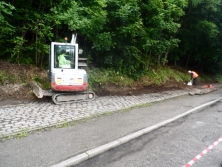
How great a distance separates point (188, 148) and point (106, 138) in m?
2.13

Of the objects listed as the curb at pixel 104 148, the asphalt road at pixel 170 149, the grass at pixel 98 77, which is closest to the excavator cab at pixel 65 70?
the grass at pixel 98 77

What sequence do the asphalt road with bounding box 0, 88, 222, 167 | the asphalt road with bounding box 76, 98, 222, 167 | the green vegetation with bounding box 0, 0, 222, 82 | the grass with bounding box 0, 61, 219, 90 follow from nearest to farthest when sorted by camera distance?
1. the asphalt road with bounding box 0, 88, 222, 167
2. the asphalt road with bounding box 76, 98, 222, 167
3. the grass with bounding box 0, 61, 219, 90
4. the green vegetation with bounding box 0, 0, 222, 82

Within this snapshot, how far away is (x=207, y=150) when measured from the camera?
15.9 ft

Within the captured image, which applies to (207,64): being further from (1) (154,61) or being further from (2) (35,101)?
(2) (35,101)

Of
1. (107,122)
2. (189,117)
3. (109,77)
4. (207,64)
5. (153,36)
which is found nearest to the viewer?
(107,122)

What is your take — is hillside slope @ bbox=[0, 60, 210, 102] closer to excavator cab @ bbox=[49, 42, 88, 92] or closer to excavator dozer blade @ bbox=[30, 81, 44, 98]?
excavator dozer blade @ bbox=[30, 81, 44, 98]

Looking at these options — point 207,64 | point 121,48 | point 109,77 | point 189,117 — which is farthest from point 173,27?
point 207,64

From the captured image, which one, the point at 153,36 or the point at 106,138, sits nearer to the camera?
the point at 106,138

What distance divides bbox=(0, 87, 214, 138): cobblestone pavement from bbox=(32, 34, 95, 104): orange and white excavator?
1.38ft

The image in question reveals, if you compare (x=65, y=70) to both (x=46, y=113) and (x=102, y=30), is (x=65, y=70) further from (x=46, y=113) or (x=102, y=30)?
(x=102, y=30)

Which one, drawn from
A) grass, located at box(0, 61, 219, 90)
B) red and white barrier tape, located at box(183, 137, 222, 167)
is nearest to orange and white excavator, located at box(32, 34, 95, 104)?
grass, located at box(0, 61, 219, 90)

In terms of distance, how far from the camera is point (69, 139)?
187 inches

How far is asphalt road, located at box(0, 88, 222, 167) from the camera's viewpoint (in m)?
3.83

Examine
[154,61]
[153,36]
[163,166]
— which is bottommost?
[163,166]
